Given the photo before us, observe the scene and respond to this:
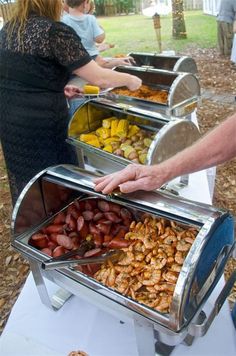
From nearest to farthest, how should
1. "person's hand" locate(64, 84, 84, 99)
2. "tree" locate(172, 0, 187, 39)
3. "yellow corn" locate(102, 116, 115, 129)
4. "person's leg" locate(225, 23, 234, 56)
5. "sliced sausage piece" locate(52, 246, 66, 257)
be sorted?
"sliced sausage piece" locate(52, 246, 66, 257) < "yellow corn" locate(102, 116, 115, 129) < "person's hand" locate(64, 84, 84, 99) < "person's leg" locate(225, 23, 234, 56) < "tree" locate(172, 0, 187, 39)

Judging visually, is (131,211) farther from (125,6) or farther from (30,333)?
(125,6)

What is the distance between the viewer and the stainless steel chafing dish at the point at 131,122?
139 cm

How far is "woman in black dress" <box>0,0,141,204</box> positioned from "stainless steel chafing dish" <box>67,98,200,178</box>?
0.09 meters

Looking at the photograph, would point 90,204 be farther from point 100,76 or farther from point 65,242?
point 100,76

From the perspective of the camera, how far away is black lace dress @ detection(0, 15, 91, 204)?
144cm

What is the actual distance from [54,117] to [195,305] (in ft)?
3.60

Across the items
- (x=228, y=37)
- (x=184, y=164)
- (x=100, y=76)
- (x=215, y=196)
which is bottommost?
(x=215, y=196)

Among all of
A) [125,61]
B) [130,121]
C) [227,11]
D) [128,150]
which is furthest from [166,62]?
[227,11]

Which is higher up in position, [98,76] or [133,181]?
[98,76]

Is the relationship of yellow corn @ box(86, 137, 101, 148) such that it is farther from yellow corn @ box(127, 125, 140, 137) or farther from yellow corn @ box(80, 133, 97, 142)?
yellow corn @ box(127, 125, 140, 137)

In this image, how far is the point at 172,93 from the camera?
6.23 ft

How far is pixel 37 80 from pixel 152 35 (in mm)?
8013

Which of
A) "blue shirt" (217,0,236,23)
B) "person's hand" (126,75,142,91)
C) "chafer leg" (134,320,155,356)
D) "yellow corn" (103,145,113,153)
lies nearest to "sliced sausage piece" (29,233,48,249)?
"chafer leg" (134,320,155,356)

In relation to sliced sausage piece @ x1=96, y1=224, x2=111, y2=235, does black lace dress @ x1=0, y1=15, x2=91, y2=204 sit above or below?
above
